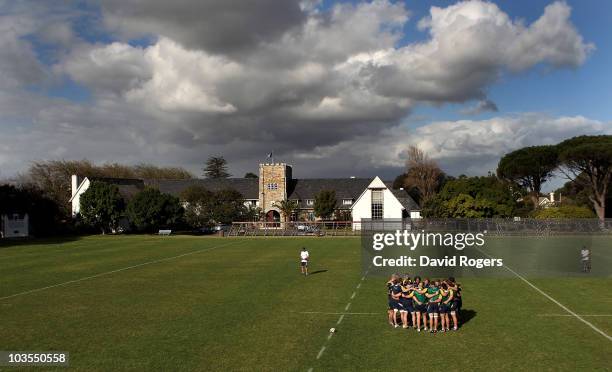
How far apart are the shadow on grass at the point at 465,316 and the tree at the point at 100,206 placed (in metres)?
71.5

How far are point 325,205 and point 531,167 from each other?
40.7 m

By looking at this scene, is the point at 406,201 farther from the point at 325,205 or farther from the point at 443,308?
the point at 443,308

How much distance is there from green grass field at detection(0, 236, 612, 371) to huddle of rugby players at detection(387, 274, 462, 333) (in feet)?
1.99

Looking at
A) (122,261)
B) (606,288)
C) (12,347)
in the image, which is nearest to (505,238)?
(606,288)

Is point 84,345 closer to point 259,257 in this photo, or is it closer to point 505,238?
point 259,257

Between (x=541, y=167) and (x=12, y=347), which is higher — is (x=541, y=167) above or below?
above

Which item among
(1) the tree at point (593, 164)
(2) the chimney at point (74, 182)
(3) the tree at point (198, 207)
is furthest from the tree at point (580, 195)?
(2) the chimney at point (74, 182)

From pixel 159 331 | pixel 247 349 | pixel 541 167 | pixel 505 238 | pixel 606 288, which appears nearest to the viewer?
pixel 247 349

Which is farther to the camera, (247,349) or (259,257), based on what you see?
(259,257)

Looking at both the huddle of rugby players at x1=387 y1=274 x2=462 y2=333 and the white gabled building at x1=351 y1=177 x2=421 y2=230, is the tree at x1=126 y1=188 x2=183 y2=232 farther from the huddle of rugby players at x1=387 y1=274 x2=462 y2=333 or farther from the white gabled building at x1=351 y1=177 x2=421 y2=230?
the huddle of rugby players at x1=387 y1=274 x2=462 y2=333

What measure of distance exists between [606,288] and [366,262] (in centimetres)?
1639

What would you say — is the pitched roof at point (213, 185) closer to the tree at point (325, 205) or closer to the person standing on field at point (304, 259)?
the tree at point (325, 205)

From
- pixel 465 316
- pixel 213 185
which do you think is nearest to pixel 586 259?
pixel 465 316

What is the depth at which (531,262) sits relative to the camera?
39000 millimetres
